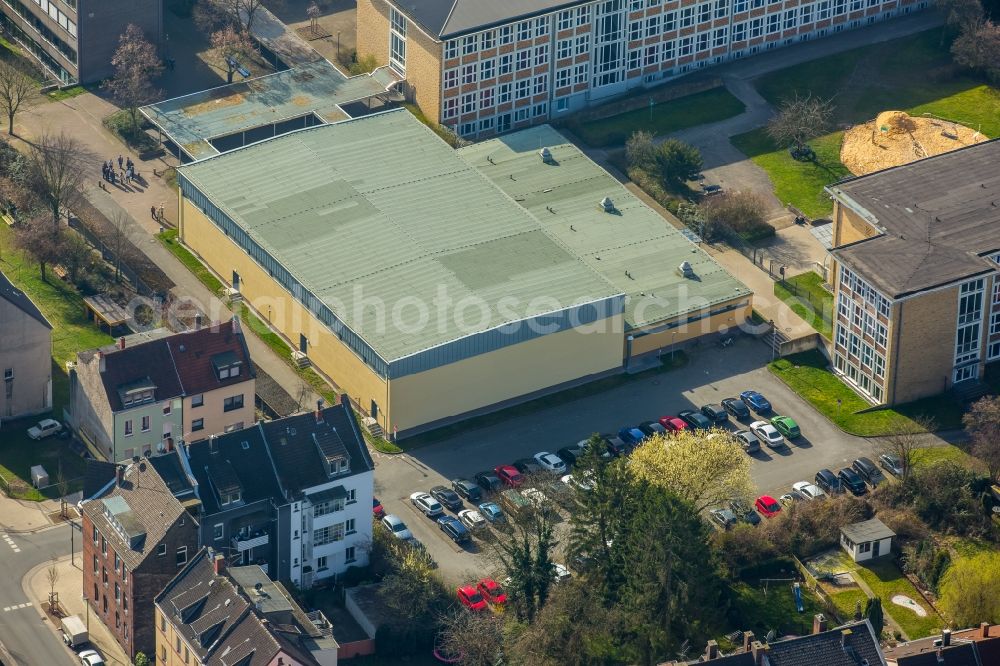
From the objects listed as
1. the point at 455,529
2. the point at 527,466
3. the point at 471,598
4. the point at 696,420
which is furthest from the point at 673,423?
the point at 471,598

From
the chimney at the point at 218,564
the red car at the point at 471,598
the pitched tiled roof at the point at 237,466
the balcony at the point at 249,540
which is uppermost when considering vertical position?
the pitched tiled roof at the point at 237,466

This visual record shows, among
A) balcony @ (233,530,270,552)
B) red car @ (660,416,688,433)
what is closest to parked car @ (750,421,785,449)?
red car @ (660,416,688,433)

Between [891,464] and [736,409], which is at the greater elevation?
[736,409]

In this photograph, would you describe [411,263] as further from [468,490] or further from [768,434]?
[768,434]

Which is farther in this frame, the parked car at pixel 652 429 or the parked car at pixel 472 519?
the parked car at pixel 652 429

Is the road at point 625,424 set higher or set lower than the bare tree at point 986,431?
lower

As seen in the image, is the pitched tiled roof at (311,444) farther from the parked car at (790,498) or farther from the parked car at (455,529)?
the parked car at (790,498)

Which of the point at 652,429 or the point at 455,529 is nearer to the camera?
the point at 455,529

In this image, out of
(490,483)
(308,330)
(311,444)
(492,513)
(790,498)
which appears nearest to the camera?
(311,444)

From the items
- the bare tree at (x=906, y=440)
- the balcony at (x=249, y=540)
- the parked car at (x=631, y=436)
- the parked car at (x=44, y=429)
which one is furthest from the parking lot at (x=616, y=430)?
the parked car at (x=44, y=429)
